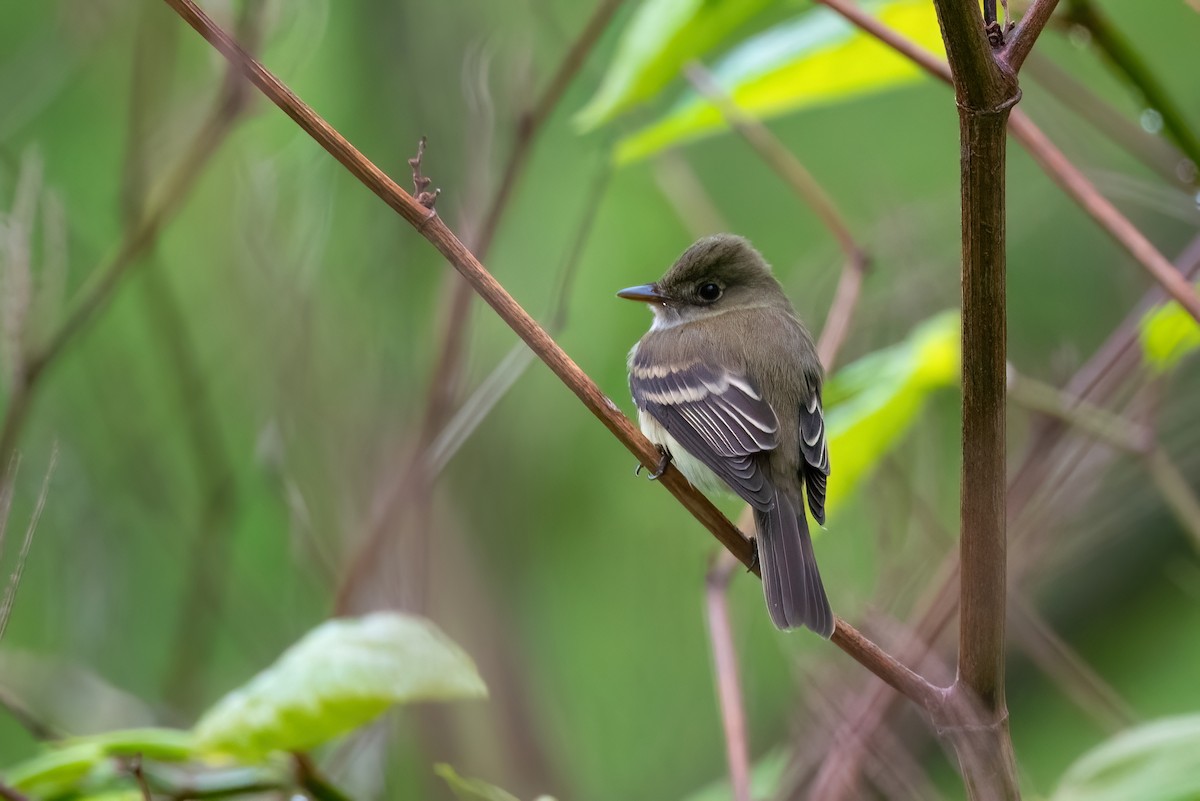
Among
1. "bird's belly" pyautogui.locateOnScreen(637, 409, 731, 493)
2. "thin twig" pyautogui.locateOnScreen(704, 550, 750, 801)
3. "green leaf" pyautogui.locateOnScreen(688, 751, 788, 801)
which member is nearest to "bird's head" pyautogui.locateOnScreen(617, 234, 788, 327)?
"bird's belly" pyautogui.locateOnScreen(637, 409, 731, 493)

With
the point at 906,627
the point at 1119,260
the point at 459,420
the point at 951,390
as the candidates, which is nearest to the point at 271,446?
the point at 459,420

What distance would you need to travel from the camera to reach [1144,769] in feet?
4.61

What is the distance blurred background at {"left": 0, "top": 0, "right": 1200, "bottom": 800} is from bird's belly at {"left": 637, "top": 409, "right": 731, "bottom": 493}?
0.33 metres

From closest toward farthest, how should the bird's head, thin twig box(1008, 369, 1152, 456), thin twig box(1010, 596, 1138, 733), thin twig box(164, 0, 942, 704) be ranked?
thin twig box(164, 0, 942, 704) < thin twig box(1008, 369, 1152, 456) < thin twig box(1010, 596, 1138, 733) < the bird's head

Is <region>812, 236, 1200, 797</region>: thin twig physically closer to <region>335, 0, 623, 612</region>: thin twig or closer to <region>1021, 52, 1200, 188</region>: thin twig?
<region>1021, 52, 1200, 188</region>: thin twig

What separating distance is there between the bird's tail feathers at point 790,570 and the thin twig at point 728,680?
8 cm

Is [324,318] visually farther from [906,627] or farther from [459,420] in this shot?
[906,627]

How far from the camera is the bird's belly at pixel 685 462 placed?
2.53 m

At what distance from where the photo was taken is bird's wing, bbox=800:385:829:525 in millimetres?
2443

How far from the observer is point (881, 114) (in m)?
5.03

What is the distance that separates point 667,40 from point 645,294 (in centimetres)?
122

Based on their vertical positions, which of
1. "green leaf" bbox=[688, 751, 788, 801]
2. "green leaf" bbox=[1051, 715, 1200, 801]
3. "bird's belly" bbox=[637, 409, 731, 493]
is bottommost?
"green leaf" bbox=[1051, 715, 1200, 801]

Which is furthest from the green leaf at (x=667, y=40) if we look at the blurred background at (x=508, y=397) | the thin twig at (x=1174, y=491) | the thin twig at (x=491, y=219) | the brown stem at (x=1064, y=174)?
the thin twig at (x=1174, y=491)

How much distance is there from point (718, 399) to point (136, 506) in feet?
7.08
